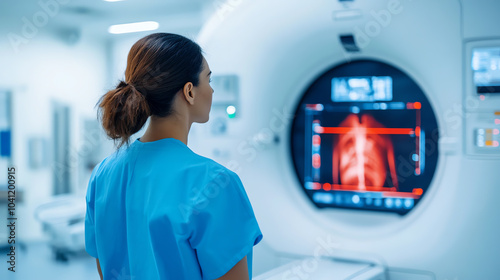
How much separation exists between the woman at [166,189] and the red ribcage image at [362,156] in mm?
1232

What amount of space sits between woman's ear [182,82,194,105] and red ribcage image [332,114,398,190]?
1.32 m

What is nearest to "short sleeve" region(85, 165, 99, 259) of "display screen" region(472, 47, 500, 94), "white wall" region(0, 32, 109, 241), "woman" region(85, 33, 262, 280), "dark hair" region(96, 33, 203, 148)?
"woman" region(85, 33, 262, 280)

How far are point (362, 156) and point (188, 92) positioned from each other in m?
1.34

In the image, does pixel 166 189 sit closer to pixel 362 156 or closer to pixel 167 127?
pixel 167 127

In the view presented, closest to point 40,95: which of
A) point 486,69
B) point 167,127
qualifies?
point 167,127

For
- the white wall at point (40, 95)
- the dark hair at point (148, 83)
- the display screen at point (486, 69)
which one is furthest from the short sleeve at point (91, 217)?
the display screen at point (486, 69)

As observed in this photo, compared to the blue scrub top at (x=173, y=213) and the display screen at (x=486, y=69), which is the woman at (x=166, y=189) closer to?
the blue scrub top at (x=173, y=213)

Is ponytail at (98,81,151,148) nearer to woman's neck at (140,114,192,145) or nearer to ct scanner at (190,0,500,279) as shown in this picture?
woman's neck at (140,114,192,145)

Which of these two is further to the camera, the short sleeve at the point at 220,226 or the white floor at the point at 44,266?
the white floor at the point at 44,266

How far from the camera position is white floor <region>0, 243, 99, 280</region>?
1.56 m

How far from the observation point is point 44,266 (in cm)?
162

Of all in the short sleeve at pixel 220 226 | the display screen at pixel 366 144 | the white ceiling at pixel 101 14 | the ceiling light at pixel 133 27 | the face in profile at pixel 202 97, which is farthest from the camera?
the display screen at pixel 366 144

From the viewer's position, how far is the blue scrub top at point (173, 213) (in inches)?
38.0

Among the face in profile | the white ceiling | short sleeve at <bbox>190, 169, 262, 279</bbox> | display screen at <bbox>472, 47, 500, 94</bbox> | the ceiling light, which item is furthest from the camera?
the ceiling light
